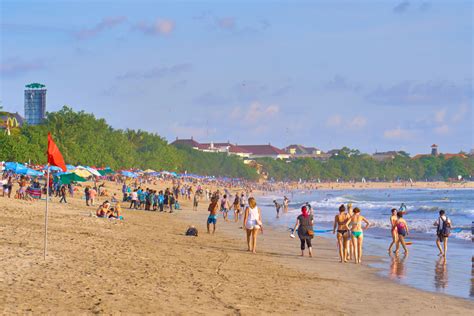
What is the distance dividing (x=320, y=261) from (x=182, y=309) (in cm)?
957

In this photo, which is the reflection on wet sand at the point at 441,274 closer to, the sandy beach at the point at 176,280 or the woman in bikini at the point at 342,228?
the sandy beach at the point at 176,280

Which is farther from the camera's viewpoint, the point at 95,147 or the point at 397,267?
the point at 95,147

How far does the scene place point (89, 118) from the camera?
93812mm

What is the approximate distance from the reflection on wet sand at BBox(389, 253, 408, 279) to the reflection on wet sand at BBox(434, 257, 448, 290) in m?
0.79

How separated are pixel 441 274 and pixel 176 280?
25.2ft

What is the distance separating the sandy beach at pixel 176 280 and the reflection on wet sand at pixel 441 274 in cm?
112

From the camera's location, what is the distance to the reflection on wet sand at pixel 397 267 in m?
16.5

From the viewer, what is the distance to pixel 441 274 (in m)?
17.0

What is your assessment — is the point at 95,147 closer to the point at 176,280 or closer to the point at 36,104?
the point at 36,104

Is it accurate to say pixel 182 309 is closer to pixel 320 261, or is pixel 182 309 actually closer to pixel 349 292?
pixel 349 292

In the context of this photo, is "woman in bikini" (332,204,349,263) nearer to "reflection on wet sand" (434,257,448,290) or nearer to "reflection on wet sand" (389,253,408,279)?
"reflection on wet sand" (389,253,408,279)

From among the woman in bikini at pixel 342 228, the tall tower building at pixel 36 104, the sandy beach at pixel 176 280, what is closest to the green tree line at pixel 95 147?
the tall tower building at pixel 36 104

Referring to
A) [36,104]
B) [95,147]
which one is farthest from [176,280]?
[36,104]

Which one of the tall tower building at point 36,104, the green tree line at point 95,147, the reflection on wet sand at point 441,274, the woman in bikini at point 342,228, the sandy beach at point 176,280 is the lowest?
the reflection on wet sand at point 441,274
